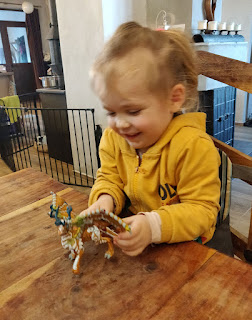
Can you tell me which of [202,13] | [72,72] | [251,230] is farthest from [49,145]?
[251,230]

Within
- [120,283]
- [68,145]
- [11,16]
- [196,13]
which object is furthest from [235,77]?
[11,16]

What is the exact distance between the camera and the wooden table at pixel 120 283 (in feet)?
1.39

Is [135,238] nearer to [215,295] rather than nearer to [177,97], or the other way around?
[215,295]

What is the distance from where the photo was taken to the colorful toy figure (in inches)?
20.0

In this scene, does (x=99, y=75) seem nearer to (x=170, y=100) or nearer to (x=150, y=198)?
(x=170, y=100)

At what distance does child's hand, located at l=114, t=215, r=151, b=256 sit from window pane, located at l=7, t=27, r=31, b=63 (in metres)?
8.70

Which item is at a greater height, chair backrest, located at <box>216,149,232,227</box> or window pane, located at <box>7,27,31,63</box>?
window pane, located at <box>7,27,31,63</box>

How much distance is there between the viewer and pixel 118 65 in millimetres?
575

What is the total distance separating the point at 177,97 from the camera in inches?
25.6

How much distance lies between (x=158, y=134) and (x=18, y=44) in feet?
28.5

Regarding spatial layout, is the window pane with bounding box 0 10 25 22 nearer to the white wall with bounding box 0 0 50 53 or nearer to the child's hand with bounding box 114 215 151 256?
the white wall with bounding box 0 0 50 53

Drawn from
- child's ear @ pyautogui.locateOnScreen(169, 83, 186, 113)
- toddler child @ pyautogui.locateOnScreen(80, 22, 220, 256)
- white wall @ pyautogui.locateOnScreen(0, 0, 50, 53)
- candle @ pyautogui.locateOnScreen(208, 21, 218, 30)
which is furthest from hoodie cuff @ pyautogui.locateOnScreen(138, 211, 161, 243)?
white wall @ pyautogui.locateOnScreen(0, 0, 50, 53)

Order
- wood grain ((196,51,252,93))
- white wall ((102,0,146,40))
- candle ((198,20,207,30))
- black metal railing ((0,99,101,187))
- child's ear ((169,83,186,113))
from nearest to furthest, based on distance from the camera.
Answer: child's ear ((169,83,186,113)), wood grain ((196,51,252,93)), white wall ((102,0,146,40)), candle ((198,20,207,30)), black metal railing ((0,99,101,187))

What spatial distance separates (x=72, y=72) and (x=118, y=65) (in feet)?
7.26
